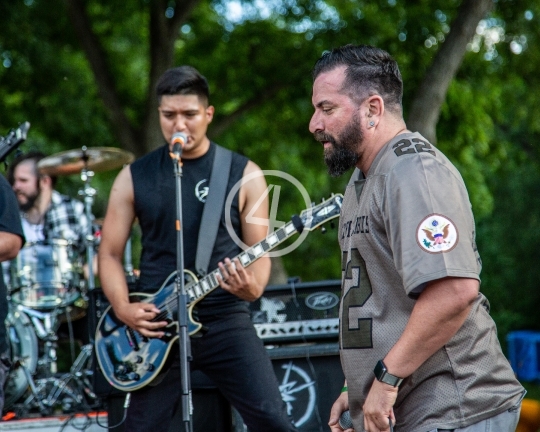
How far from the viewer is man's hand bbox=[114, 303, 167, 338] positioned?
14.7 feet

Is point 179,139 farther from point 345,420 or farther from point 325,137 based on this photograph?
point 345,420

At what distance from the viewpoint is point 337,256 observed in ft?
56.4

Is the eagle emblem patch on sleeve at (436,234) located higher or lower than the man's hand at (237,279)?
higher

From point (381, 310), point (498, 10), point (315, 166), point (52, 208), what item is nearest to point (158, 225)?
point (381, 310)

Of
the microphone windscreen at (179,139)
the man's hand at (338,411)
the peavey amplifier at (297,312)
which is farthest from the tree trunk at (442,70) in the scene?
the man's hand at (338,411)

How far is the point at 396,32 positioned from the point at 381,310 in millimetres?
8872

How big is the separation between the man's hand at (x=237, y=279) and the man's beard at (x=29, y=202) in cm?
389

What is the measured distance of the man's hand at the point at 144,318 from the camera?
447 centimetres

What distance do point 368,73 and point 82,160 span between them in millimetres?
5486

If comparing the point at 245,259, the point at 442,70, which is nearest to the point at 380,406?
the point at 245,259

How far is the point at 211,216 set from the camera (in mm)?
4566

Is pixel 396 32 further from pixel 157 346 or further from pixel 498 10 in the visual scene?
pixel 157 346

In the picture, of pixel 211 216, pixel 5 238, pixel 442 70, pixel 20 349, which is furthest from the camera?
pixel 442 70

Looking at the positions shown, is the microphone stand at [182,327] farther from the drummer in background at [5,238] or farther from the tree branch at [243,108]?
the tree branch at [243,108]
